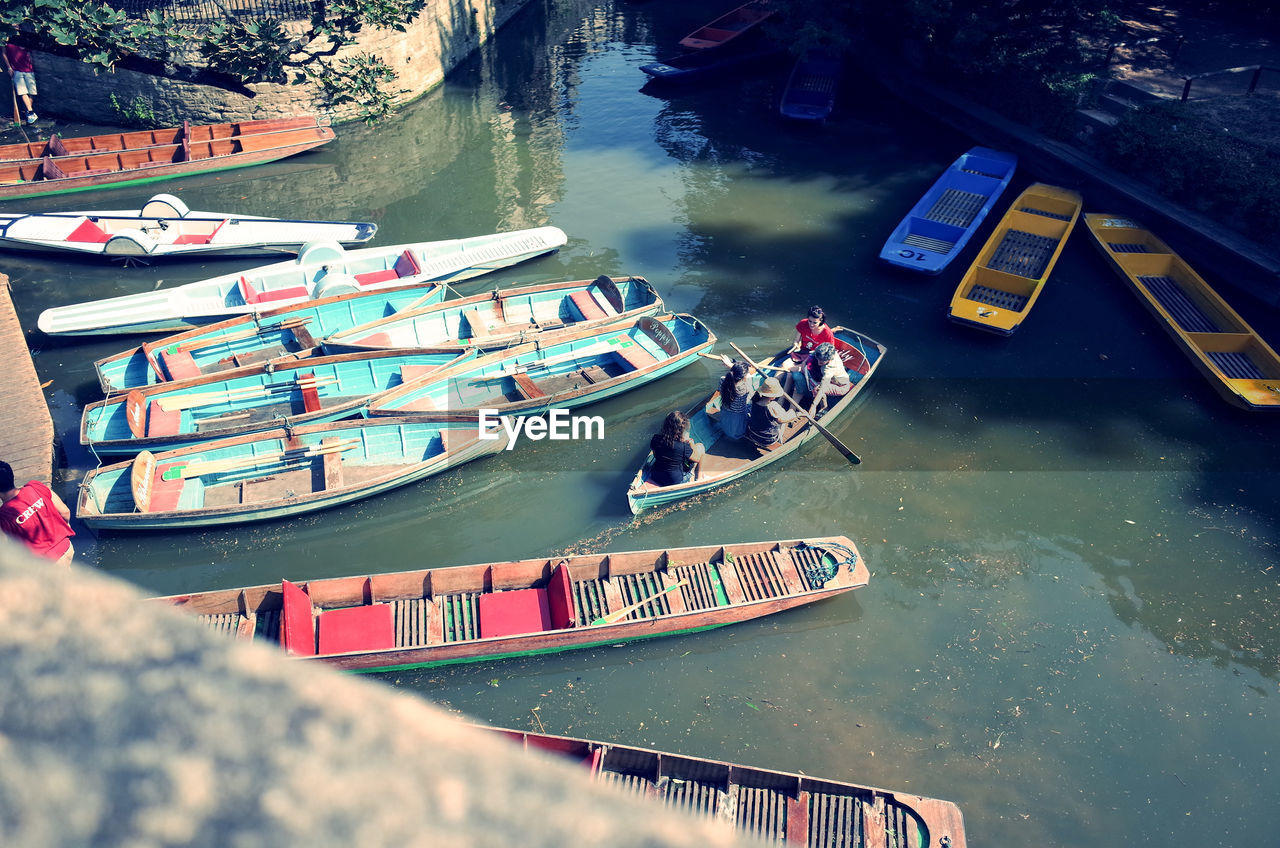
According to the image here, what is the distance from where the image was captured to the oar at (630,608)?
10.8m

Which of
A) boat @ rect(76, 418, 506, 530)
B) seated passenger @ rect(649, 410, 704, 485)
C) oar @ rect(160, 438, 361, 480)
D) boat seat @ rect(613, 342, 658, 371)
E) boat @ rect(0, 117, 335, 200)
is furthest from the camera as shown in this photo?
boat @ rect(0, 117, 335, 200)

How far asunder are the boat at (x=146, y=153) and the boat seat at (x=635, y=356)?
1375cm

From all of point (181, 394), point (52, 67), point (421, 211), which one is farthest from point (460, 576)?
point (52, 67)

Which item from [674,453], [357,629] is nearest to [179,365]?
[357,629]

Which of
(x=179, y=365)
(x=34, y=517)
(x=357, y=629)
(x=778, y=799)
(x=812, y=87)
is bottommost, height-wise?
(x=778, y=799)

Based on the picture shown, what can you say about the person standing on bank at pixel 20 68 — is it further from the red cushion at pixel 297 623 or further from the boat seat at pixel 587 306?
the red cushion at pixel 297 623

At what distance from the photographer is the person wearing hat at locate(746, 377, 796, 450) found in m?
13.3

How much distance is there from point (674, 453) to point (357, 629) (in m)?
5.05

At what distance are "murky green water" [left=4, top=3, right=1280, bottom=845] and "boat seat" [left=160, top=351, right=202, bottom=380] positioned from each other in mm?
1701

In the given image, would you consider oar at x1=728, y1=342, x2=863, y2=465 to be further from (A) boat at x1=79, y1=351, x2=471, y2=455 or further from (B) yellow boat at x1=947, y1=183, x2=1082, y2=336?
(A) boat at x1=79, y1=351, x2=471, y2=455

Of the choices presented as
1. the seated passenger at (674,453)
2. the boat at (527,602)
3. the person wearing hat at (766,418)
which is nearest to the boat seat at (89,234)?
the boat at (527,602)

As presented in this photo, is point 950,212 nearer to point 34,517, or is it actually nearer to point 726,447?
point 726,447

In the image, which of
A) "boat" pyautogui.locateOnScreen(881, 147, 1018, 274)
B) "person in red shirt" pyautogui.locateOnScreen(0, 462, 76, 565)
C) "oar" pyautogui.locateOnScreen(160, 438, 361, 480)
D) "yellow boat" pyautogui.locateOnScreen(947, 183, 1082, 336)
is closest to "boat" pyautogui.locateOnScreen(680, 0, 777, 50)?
"boat" pyautogui.locateOnScreen(881, 147, 1018, 274)

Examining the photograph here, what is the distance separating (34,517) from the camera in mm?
9852
